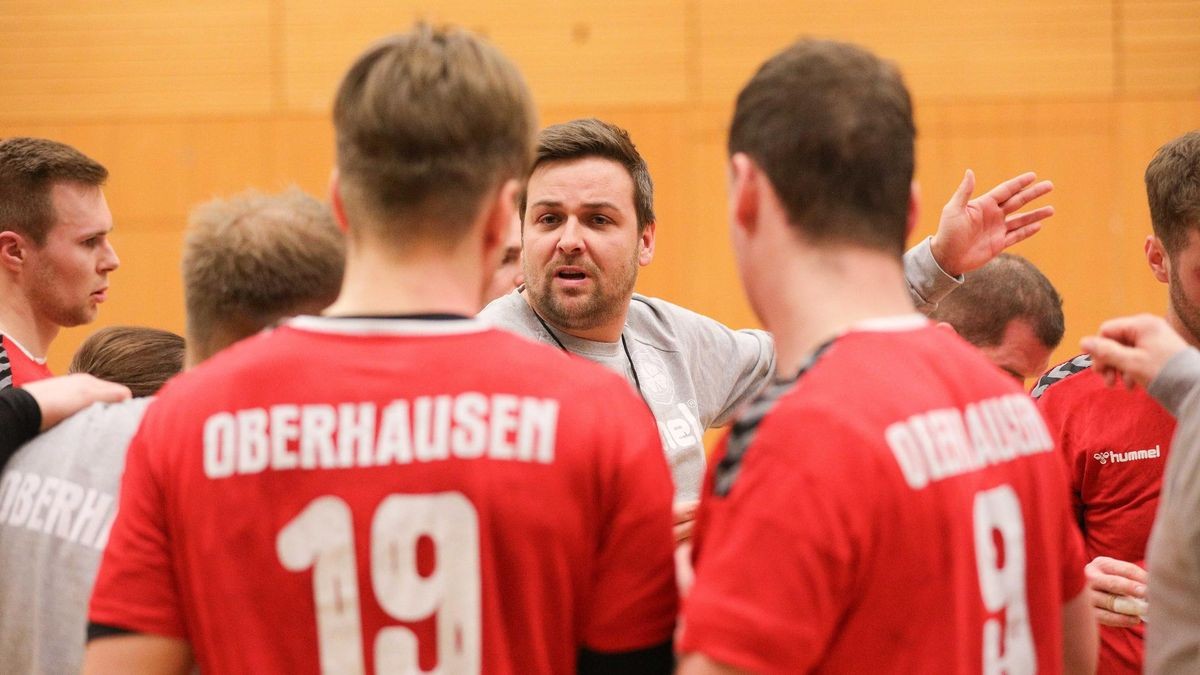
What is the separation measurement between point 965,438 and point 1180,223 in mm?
1398

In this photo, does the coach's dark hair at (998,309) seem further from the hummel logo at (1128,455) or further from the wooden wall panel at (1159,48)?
the wooden wall panel at (1159,48)

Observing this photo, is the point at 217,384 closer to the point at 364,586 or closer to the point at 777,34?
the point at 364,586

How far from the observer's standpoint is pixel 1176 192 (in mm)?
2463

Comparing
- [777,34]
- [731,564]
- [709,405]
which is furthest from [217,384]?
[777,34]

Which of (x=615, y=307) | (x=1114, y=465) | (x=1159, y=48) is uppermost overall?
(x=1159, y=48)

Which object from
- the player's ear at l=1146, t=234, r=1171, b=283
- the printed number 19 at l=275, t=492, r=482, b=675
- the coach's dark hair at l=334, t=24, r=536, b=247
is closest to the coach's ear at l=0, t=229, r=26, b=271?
the coach's dark hair at l=334, t=24, r=536, b=247

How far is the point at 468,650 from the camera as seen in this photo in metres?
1.41

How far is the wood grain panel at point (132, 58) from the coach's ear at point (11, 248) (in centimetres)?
396

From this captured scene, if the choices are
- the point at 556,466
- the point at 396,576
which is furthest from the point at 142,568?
the point at 556,466

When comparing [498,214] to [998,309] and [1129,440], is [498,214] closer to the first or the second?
[1129,440]

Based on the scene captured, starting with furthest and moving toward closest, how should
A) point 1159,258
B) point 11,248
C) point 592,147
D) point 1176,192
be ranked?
1. point 11,248
2. point 592,147
3. point 1159,258
4. point 1176,192

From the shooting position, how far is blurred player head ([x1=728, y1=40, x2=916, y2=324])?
1407 mm

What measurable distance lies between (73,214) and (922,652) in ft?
10.0

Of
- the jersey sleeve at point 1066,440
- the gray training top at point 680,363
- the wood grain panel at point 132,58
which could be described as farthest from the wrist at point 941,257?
the wood grain panel at point 132,58
